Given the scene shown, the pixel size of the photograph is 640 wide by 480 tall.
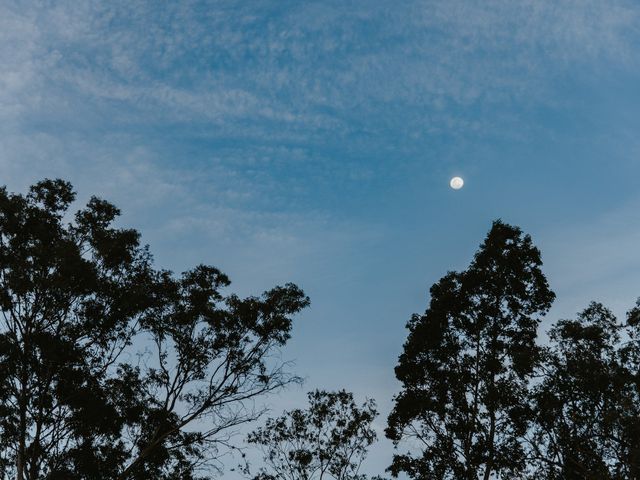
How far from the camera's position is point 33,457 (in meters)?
A: 24.0

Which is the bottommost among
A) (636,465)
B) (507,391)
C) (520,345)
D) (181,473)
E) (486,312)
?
(636,465)

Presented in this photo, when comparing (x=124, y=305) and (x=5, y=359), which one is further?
(x=124, y=305)

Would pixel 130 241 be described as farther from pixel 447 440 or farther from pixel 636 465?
pixel 636 465

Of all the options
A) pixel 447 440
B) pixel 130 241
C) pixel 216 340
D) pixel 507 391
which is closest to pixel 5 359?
pixel 130 241

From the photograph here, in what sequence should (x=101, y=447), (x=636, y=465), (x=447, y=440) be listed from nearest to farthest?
(x=636, y=465)
(x=101, y=447)
(x=447, y=440)

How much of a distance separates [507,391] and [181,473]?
14.8 m

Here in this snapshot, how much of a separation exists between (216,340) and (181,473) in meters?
6.03

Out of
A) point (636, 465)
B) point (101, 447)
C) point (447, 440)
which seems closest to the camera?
point (636, 465)

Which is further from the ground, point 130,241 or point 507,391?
point 130,241

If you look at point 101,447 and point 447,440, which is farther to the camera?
point 447,440

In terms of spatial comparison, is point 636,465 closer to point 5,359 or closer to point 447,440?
A: point 447,440

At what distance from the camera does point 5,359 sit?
959 inches

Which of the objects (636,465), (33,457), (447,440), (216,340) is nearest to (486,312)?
(447,440)

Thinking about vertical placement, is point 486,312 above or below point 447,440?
above
